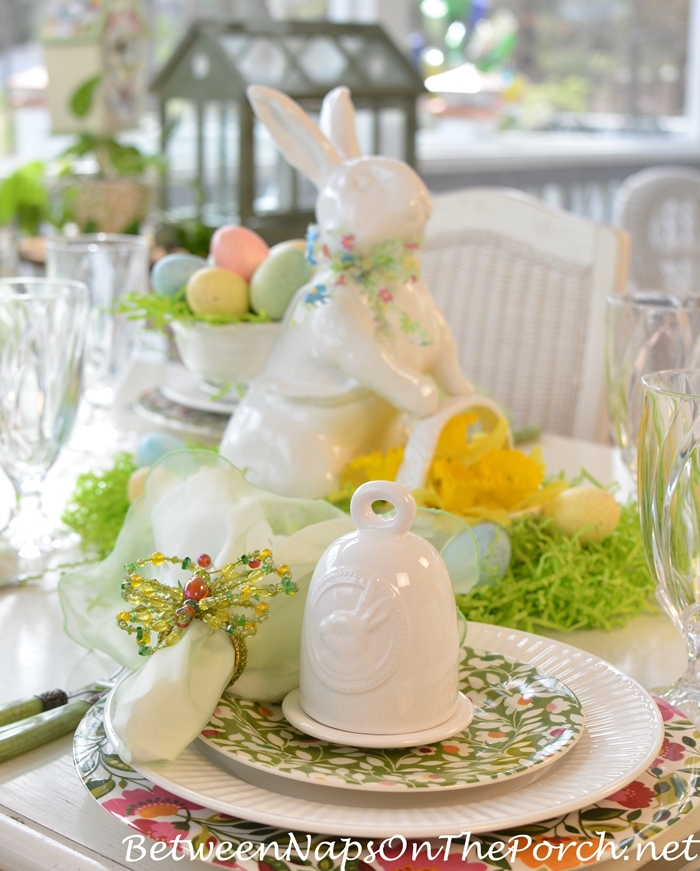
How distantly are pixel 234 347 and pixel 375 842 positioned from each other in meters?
0.60

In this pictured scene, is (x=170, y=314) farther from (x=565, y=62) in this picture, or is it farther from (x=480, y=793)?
(x=565, y=62)

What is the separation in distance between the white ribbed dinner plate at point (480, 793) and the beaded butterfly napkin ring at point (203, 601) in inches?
2.3

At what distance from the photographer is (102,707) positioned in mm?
565

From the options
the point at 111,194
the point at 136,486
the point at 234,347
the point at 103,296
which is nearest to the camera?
the point at 136,486

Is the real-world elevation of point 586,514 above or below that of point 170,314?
below

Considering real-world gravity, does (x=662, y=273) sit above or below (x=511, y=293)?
below

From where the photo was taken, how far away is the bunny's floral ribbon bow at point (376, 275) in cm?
85

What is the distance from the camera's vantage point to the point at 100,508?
947 mm

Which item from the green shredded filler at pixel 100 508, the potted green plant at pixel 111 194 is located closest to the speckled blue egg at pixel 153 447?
the green shredded filler at pixel 100 508

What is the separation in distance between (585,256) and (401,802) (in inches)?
47.7

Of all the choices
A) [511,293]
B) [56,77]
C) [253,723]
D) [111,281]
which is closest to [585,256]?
[511,293]

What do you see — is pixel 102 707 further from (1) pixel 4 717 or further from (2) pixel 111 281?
(2) pixel 111 281

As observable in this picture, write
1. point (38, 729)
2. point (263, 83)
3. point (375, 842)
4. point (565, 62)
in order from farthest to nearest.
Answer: point (565, 62) → point (263, 83) → point (38, 729) → point (375, 842)

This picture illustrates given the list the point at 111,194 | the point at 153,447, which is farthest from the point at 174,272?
the point at 111,194
